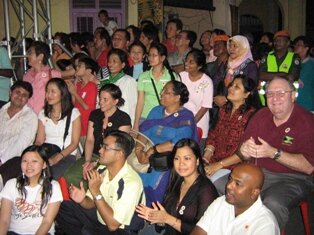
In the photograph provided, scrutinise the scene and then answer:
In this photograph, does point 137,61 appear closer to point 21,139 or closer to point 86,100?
point 86,100

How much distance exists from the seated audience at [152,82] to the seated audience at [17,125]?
1.13 meters

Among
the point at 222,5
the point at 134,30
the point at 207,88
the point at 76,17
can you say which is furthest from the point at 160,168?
the point at 222,5

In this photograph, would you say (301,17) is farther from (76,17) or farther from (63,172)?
(63,172)

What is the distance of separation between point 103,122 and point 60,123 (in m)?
0.45

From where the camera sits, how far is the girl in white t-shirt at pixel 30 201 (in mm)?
3377

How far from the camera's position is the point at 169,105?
4086 millimetres

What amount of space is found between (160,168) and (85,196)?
66 centimetres

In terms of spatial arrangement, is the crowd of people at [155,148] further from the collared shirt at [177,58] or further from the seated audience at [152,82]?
the collared shirt at [177,58]

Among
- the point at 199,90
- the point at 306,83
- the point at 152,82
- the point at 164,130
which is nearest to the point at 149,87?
the point at 152,82

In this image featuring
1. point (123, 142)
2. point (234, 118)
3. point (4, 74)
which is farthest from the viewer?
point (4, 74)

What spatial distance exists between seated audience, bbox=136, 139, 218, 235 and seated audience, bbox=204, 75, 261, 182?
62 centimetres

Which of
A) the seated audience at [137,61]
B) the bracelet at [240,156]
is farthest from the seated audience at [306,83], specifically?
the bracelet at [240,156]

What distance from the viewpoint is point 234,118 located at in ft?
12.9

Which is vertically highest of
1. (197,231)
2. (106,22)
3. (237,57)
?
(106,22)
